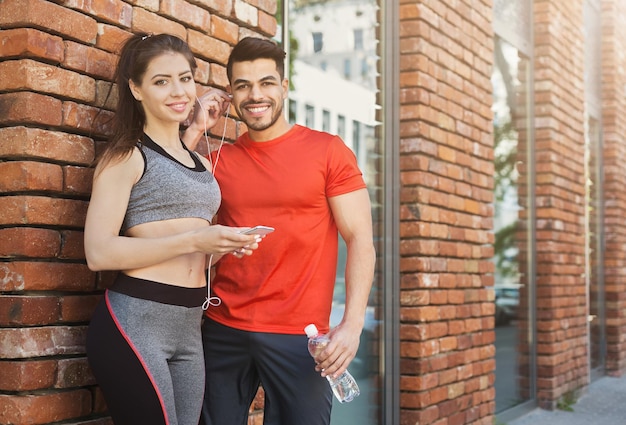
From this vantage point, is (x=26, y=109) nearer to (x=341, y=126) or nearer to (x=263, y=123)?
(x=263, y=123)

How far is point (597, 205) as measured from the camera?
10.6m

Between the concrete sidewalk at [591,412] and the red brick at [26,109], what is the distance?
5.05 m

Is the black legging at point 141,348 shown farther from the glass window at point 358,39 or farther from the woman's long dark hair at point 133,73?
the glass window at point 358,39

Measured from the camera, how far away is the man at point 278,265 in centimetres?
297

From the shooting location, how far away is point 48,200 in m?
2.73

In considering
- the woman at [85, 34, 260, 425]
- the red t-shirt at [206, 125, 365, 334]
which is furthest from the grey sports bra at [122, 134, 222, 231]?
the red t-shirt at [206, 125, 365, 334]

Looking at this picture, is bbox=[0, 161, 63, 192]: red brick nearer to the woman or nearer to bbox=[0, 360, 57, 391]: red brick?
the woman

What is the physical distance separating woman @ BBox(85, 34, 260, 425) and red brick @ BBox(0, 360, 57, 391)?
0.70ft

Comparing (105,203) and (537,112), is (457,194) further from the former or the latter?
(105,203)

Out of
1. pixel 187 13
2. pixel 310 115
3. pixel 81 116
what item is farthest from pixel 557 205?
pixel 81 116

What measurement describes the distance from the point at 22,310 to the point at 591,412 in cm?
608

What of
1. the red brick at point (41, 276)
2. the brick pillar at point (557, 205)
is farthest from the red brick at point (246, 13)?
the brick pillar at point (557, 205)

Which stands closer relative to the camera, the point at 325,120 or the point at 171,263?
the point at 171,263

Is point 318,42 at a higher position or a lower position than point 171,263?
higher
